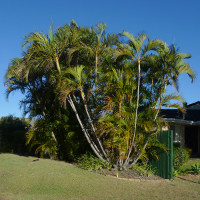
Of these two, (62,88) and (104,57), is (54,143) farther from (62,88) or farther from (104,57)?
(104,57)

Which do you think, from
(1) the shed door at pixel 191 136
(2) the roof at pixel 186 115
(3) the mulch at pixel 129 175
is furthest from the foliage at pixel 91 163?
(1) the shed door at pixel 191 136

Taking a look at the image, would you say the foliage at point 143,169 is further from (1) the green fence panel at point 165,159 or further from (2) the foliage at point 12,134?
(2) the foliage at point 12,134

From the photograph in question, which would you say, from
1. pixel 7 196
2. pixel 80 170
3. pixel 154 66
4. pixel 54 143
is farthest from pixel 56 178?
pixel 154 66

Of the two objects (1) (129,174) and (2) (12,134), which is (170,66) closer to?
(1) (129,174)

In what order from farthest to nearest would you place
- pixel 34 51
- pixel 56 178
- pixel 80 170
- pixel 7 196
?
pixel 34 51
pixel 80 170
pixel 56 178
pixel 7 196

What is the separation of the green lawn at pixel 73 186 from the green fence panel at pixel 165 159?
1.69 feet

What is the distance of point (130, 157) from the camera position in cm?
1284

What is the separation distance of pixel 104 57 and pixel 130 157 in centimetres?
429

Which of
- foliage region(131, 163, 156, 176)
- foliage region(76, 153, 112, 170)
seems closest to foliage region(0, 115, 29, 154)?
foliage region(76, 153, 112, 170)

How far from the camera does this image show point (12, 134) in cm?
2128

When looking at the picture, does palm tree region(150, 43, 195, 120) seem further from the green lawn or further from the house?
the house

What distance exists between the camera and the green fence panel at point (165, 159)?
12004 mm

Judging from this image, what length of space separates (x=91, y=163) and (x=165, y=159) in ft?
9.61

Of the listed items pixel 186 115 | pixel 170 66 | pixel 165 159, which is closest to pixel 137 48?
pixel 170 66
